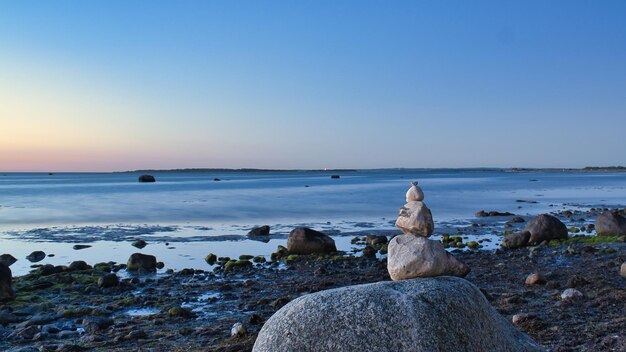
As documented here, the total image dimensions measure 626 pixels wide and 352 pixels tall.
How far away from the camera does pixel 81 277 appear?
16.4m

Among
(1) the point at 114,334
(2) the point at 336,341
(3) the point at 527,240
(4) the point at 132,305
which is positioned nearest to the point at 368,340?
(2) the point at 336,341

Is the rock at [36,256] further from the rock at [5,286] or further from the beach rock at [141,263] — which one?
the rock at [5,286]

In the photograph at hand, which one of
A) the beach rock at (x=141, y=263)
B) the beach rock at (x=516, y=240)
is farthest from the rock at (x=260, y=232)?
the beach rock at (x=516, y=240)

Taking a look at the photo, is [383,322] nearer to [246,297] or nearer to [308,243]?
[246,297]

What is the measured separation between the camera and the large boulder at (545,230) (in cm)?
2159

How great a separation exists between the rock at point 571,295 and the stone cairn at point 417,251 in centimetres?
492

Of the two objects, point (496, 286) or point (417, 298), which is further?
point (496, 286)

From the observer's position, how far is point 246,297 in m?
13.7

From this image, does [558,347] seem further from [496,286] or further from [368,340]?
[496,286]

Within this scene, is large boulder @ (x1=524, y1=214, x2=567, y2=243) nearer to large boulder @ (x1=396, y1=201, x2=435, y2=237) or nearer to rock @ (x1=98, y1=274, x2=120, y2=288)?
rock @ (x1=98, y1=274, x2=120, y2=288)

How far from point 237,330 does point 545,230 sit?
15.0 m

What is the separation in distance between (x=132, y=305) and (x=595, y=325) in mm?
9148

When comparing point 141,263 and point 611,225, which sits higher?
point 611,225

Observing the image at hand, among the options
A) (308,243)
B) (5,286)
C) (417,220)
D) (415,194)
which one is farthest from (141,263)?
(417,220)
